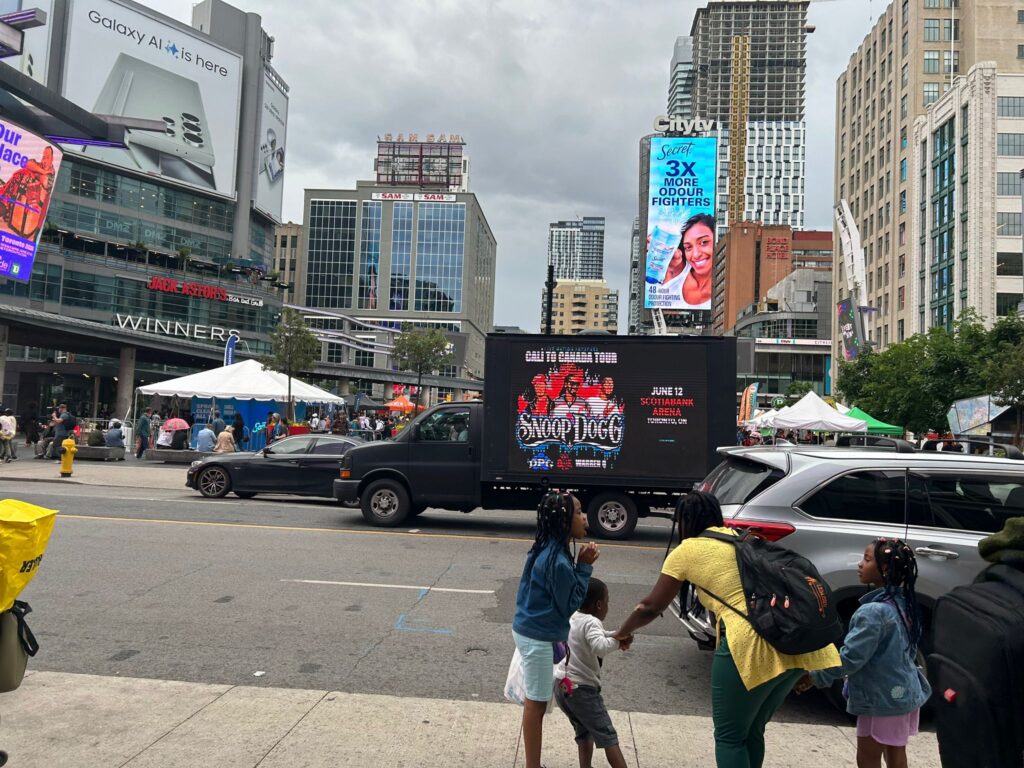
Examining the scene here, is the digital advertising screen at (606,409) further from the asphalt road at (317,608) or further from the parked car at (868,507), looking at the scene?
the parked car at (868,507)

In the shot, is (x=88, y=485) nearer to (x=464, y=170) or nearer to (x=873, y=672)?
(x=873, y=672)

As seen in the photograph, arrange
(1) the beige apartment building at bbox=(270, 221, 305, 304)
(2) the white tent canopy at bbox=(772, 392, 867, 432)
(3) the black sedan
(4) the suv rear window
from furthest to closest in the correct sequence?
(1) the beige apartment building at bbox=(270, 221, 305, 304), (2) the white tent canopy at bbox=(772, 392, 867, 432), (3) the black sedan, (4) the suv rear window

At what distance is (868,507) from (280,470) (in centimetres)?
1263

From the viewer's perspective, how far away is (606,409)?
12.2 m

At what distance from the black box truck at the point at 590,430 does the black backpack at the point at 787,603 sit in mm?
8670

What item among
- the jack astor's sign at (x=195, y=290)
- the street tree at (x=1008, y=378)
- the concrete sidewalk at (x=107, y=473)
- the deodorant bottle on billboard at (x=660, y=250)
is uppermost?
the deodorant bottle on billboard at (x=660, y=250)

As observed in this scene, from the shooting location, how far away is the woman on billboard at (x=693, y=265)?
57625 mm

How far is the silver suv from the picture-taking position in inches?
214

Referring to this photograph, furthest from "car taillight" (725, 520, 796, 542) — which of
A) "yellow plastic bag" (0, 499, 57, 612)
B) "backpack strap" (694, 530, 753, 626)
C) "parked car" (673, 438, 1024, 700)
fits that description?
"yellow plastic bag" (0, 499, 57, 612)

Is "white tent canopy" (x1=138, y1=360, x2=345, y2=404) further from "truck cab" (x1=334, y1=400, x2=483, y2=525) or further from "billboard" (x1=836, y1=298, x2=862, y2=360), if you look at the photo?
"billboard" (x1=836, y1=298, x2=862, y2=360)

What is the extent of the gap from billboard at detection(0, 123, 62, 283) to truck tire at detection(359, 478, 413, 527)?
49.6 ft

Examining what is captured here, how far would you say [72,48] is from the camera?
7075 cm

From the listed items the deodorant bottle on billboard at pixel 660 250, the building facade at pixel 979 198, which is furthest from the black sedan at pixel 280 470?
the building facade at pixel 979 198

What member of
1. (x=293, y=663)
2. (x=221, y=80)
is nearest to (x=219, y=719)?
(x=293, y=663)
